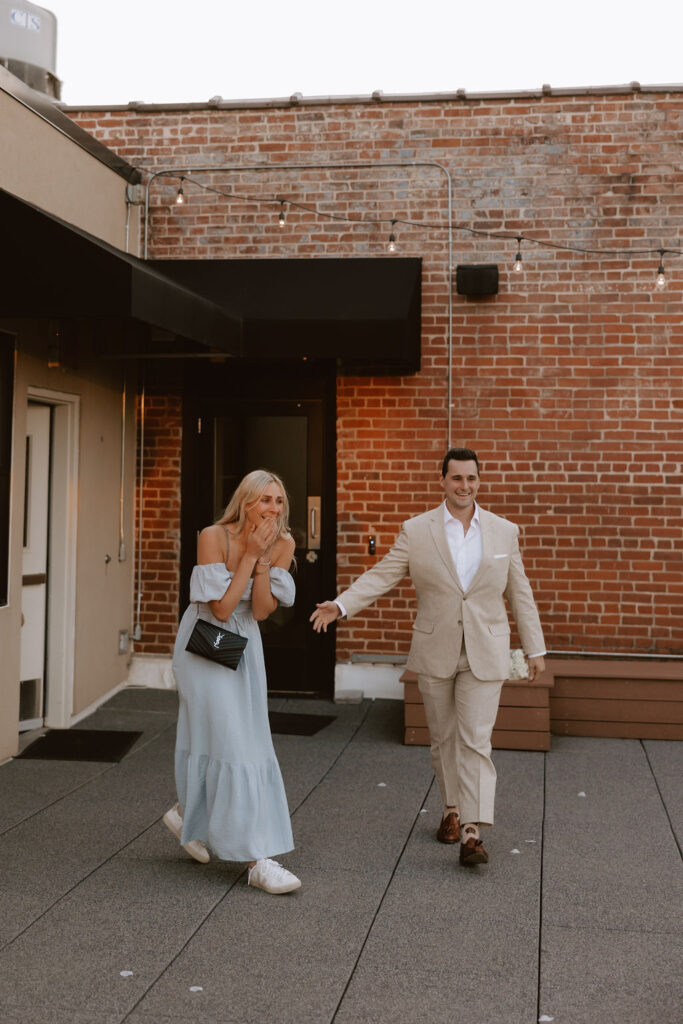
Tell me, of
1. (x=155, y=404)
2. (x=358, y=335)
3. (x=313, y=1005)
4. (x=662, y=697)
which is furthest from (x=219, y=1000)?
(x=155, y=404)

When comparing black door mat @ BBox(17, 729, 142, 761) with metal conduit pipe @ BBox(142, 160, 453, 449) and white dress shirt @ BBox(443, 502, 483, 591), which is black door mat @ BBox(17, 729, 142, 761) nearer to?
white dress shirt @ BBox(443, 502, 483, 591)

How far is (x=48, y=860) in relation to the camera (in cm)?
495

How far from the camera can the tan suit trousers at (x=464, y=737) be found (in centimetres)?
499

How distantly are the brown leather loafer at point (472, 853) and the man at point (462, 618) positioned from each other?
0.08ft

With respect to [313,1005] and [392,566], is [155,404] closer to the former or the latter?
[392,566]

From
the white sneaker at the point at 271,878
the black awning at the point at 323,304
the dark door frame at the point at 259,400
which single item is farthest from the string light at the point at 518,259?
the white sneaker at the point at 271,878

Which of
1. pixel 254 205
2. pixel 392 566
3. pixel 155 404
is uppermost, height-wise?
pixel 254 205

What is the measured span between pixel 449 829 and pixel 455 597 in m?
1.20

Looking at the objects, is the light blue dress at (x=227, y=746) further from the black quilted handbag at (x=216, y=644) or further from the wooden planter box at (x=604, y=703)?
the wooden planter box at (x=604, y=703)

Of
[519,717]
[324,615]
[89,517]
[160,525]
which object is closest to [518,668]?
[519,717]

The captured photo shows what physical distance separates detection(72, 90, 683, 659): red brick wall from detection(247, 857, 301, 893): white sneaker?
417 cm

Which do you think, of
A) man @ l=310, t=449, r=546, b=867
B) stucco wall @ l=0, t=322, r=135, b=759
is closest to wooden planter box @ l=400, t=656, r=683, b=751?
man @ l=310, t=449, r=546, b=867

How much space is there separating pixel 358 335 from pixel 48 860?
14.9 ft

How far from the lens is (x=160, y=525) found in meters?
9.04
